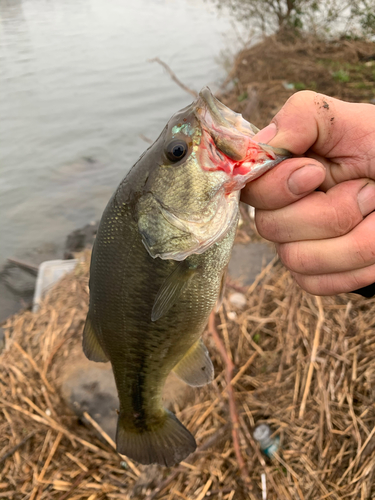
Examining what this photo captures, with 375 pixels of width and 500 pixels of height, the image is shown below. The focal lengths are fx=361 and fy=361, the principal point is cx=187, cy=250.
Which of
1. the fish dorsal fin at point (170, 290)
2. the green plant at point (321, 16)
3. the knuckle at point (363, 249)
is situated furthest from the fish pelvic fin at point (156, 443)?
the green plant at point (321, 16)

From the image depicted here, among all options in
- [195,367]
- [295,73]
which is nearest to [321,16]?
[295,73]

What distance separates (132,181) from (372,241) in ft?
3.50

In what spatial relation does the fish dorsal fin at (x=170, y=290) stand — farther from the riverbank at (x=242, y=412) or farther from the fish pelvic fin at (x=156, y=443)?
the riverbank at (x=242, y=412)

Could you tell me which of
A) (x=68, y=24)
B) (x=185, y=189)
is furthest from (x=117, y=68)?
(x=185, y=189)

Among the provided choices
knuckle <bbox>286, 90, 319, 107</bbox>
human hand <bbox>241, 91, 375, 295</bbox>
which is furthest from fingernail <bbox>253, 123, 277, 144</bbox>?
knuckle <bbox>286, 90, 319, 107</bbox>

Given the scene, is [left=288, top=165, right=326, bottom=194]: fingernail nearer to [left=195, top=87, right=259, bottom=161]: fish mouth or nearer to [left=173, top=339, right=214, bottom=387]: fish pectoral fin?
[left=195, top=87, right=259, bottom=161]: fish mouth

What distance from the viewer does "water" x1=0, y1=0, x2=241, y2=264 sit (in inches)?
351

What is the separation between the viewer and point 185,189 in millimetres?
1483

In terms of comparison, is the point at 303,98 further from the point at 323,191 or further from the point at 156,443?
the point at 156,443

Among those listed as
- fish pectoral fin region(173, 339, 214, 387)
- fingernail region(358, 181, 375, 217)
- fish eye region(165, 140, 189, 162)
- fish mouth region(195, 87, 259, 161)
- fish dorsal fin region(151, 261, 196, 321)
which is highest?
fish mouth region(195, 87, 259, 161)

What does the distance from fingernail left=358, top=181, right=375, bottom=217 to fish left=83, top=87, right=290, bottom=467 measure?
1.25 feet

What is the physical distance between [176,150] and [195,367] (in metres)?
1.22

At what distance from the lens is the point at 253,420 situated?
3072 mm

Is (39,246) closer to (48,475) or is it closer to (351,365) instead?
(48,475)
